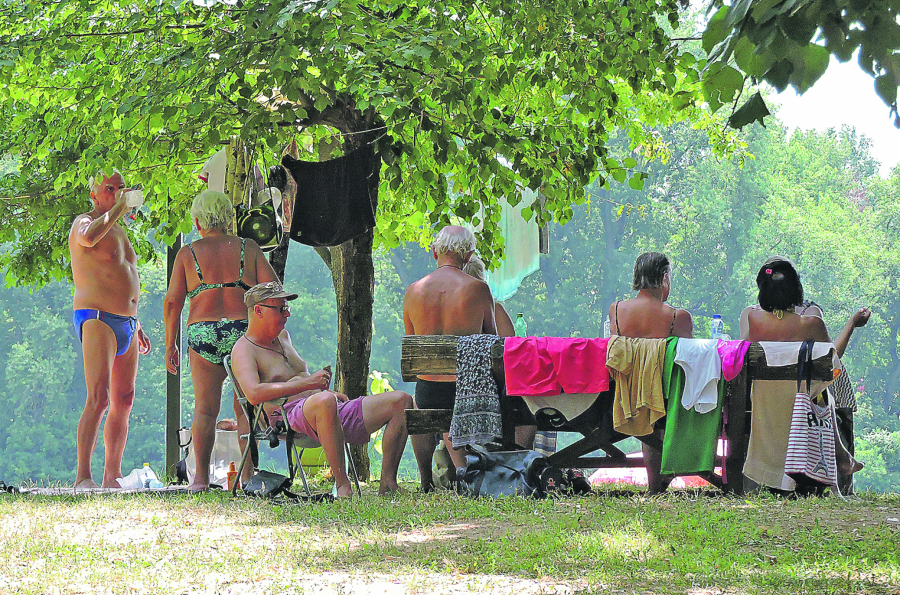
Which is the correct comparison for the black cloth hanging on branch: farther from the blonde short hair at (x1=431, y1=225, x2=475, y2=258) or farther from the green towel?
the green towel

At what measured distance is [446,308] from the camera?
6.11m

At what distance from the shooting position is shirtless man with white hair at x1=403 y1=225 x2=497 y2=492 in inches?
237

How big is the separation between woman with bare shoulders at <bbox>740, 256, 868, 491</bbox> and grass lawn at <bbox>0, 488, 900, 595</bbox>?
1.13ft

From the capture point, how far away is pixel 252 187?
327 inches

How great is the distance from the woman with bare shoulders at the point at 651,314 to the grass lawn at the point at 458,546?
101cm

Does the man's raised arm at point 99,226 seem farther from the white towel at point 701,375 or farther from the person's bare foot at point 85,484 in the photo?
the white towel at point 701,375

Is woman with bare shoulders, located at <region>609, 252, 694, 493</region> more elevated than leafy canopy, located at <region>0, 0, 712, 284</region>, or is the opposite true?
leafy canopy, located at <region>0, 0, 712, 284</region>

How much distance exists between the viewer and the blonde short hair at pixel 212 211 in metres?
6.32

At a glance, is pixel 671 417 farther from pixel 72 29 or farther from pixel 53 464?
pixel 53 464

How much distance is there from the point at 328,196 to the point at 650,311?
10.9 ft

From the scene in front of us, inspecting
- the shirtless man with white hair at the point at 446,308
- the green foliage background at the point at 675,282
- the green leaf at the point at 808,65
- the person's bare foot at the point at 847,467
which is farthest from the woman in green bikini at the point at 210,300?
the green foliage background at the point at 675,282

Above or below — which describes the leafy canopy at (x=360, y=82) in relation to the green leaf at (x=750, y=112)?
above

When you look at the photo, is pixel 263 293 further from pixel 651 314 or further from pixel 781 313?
pixel 781 313

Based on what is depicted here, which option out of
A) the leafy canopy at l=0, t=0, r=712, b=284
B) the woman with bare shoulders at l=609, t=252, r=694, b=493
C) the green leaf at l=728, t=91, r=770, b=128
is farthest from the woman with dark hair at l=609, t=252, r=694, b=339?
the green leaf at l=728, t=91, r=770, b=128
